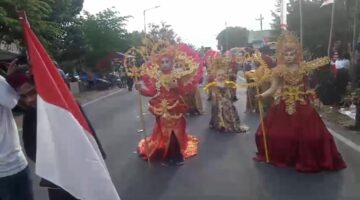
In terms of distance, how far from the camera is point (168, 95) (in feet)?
27.7

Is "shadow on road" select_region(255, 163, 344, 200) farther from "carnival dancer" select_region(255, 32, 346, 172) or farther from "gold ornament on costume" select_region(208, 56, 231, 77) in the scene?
Result: "gold ornament on costume" select_region(208, 56, 231, 77)

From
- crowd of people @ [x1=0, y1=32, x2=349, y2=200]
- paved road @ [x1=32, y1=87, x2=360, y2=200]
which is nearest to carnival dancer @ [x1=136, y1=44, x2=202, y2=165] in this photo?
crowd of people @ [x1=0, y1=32, x2=349, y2=200]

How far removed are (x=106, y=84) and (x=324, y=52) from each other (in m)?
14.5

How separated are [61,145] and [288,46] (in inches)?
194

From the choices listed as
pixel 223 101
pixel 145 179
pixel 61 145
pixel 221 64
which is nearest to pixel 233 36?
pixel 223 101

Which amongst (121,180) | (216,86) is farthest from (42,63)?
(216,86)

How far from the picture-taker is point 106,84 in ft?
102

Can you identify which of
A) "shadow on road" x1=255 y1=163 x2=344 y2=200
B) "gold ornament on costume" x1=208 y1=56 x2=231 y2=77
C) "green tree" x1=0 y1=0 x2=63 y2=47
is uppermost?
"green tree" x1=0 y1=0 x2=63 y2=47

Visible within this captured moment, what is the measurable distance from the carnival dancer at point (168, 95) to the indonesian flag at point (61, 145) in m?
4.71

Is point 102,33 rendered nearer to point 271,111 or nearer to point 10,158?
point 271,111

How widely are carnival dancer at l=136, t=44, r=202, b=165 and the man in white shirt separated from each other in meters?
4.35

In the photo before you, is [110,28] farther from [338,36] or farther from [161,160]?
[161,160]

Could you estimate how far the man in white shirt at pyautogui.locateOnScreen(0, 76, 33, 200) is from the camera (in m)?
3.60

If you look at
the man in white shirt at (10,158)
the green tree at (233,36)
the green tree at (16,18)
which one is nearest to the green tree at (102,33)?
the green tree at (16,18)
